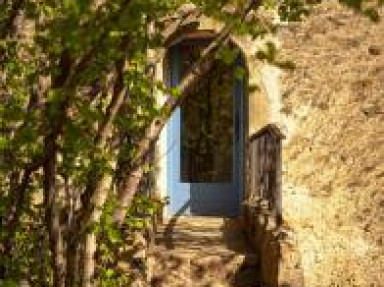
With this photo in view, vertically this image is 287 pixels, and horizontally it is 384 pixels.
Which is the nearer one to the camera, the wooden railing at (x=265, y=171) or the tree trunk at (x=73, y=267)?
the tree trunk at (x=73, y=267)

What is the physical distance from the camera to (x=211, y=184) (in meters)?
11.9

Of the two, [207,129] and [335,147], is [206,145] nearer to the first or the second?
[207,129]

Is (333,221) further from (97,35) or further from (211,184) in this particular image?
(97,35)

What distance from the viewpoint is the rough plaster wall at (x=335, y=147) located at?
895cm

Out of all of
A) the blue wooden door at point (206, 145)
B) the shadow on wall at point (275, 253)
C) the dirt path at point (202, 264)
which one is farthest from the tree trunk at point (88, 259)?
the blue wooden door at point (206, 145)

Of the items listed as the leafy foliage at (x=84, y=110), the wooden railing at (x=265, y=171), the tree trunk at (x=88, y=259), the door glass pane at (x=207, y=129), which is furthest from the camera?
the door glass pane at (x=207, y=129)

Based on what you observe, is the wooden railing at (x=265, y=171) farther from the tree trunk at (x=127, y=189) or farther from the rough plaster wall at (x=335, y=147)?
the tree trunk at (x=127, y=189)

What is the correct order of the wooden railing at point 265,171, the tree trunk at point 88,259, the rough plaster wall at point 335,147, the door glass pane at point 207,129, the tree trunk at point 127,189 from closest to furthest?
1. the tree trunk at point 88,259
2. the tree trunk at point 127,189
3. the wooden railing at point 265,171
4. the rough plaster wall at point 335,147
5. the door glass pane at point 207,129

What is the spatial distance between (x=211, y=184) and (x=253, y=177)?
1.28 metres

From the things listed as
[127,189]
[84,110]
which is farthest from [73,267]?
[84,110]

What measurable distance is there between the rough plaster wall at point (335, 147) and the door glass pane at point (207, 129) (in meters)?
0.87

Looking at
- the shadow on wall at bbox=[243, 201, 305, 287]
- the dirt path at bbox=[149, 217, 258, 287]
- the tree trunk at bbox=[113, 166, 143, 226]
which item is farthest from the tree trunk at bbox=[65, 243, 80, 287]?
the dirt path at bbox=[149, 217, 258, 287]

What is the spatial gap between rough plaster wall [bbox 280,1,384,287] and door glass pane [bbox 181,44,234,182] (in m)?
0.87

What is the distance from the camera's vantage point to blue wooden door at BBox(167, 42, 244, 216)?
38.8 feet
